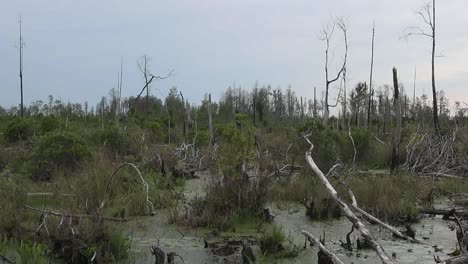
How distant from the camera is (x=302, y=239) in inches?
305

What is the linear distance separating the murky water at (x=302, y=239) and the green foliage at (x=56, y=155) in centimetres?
403

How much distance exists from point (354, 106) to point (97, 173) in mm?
34083

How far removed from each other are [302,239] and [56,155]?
22.9 ft

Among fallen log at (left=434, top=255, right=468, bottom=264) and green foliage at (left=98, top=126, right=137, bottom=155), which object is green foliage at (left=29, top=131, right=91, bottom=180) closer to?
green foliage at (left=98, top=126, right=137, bottom=155)

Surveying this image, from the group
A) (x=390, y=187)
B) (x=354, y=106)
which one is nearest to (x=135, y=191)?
(x=390, y=187)

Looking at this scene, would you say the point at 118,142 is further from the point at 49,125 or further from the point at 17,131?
the point at 17,131

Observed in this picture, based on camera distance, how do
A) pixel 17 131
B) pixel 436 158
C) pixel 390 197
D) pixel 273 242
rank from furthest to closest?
pixel 17 131 → pixel 436 158 → pixel 390 197 → pixel 273 242

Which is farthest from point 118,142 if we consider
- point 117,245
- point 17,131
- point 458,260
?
point 458,260

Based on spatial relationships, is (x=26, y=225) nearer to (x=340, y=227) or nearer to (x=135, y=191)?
(x=135, y=191)

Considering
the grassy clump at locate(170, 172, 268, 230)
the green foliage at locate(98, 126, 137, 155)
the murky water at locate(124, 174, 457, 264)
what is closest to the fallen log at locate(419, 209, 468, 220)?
the murky water at locate(124, 174, 457, 264)

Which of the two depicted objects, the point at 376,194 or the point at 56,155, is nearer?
the point at 376,194

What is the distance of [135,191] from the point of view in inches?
388

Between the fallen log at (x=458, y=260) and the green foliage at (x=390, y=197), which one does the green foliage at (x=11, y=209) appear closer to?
the fallen log at (x=458, y=260)

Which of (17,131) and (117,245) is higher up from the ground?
(17,131)
